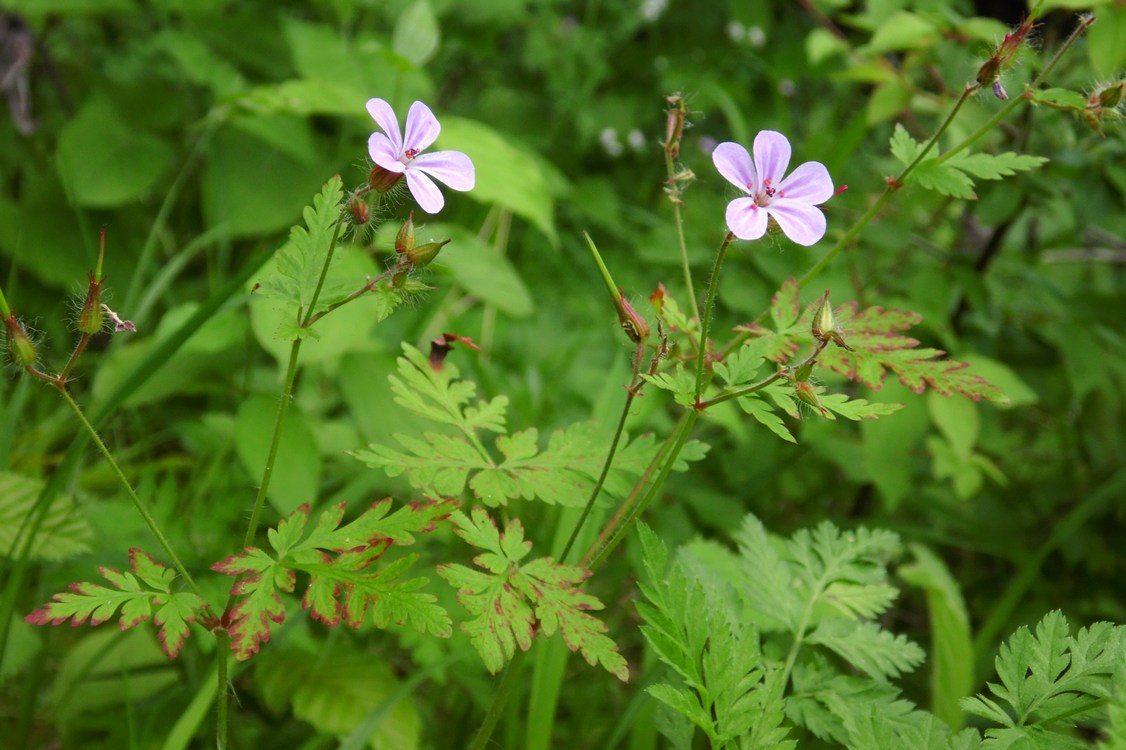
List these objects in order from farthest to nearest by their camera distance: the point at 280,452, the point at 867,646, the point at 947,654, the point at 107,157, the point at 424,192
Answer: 1. the point at 107,157
2. the point at 280,452
3. the point at 947,654
4. the point at 867,646
5. the point at 424,192

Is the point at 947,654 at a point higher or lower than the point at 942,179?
lower

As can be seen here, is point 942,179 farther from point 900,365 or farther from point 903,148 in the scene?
point 900,365

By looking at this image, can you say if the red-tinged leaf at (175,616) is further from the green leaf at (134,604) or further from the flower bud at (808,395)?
the flower bud at (808,395)

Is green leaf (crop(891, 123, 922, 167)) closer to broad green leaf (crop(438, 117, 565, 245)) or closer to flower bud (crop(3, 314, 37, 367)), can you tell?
flower bud (crop(3, 314, 37, 367))

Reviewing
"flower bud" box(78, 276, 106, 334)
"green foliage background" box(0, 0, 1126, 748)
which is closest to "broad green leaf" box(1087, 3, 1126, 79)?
Result: "green foliage background" box(0, 0, 1126, 748)

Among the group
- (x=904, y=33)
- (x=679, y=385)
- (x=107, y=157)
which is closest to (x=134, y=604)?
(x=679, y=385)

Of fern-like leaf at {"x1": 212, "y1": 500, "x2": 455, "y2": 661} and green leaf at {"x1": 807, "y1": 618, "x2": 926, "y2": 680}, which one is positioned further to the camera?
green leaf at {"x1": 807, "y1": 618, "x2": 926, "y2": 680}

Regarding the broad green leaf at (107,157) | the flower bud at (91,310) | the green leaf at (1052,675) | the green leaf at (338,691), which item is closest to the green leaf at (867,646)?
the green leaf at (1052,675)
